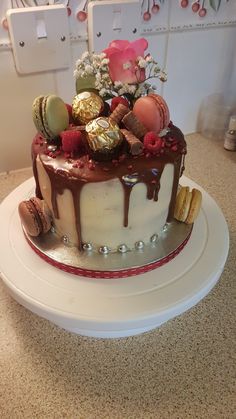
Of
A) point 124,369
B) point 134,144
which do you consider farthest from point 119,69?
point 124,369

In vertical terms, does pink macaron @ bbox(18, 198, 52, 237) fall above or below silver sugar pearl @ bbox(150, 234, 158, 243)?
above

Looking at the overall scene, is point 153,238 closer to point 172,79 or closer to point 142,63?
point 142,63

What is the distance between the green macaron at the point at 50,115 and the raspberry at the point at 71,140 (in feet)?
0.07

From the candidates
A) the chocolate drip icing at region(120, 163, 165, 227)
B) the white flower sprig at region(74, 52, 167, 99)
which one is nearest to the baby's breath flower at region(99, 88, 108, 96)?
the white flower sprig at region(74, 52, 167, 99)

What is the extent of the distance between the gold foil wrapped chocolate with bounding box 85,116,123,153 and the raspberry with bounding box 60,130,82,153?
21mm

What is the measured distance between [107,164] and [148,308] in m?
0.19

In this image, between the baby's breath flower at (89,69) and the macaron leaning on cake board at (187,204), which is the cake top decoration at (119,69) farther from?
the macaron leaning on cake board at (187,204)

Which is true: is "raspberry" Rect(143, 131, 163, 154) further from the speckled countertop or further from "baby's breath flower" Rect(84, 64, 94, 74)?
the speckled countertop

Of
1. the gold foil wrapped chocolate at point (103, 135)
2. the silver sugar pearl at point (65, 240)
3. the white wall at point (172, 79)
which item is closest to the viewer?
the gold foil wrapped chocolate at point (103, 135)

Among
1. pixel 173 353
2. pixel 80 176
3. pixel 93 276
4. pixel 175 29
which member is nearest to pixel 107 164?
pixel 80 176

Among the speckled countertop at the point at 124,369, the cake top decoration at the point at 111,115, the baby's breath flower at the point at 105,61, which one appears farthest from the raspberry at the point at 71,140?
the speckled countertop at the point at 124,369

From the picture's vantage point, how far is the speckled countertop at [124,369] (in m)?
0.46

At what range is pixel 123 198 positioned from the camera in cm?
48

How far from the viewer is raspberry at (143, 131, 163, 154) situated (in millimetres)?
478
